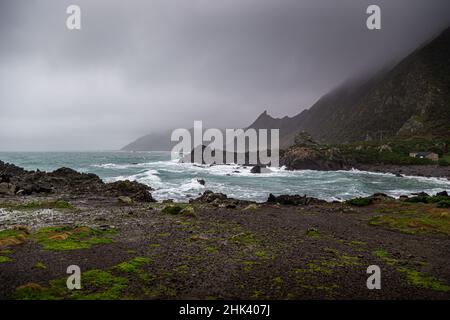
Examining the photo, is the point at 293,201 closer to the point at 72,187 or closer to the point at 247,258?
the point at 247,258

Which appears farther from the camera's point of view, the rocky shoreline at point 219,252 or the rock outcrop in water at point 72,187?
the rock outcrop in water at point 72,187

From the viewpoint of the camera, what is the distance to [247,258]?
1568cm

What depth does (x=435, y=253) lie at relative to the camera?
1780cm

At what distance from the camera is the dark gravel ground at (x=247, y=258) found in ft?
38.9

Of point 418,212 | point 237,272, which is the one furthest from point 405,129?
point 237,272

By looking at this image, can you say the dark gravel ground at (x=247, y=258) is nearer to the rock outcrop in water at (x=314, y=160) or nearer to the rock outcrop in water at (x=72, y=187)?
the rock outcrop in water at (x=72, y=187)

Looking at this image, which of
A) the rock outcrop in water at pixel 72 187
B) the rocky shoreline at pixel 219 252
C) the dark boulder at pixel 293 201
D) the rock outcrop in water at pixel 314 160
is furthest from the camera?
the rock outcrop in water at pixel 314 160

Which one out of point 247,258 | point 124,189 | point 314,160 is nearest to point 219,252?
point 247,258

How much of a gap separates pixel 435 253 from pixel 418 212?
1543 cm

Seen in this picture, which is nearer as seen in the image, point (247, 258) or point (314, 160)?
point (247, 258)

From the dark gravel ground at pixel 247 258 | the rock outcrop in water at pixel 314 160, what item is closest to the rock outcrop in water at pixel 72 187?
the dark gravel ground at pixel 247 258

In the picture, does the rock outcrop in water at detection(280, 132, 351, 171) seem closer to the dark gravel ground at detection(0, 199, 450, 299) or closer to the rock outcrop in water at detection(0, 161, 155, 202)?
the rock outcrop in water at detection(0, 161, 155, 202)

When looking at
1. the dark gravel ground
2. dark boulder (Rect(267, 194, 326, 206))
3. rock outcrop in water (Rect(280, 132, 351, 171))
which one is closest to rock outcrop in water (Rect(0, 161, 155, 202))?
dark boulder (Rect(267, 194, 326, 206))
